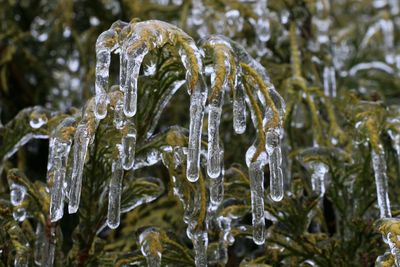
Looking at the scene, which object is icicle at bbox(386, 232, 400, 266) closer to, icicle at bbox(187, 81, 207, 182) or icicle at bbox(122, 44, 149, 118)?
icicle at bbox(187, 81, 207, 182)

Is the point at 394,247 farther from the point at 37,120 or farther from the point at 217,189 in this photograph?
the point at 37,120

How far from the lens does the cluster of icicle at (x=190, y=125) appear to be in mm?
990

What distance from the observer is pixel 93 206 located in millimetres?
1188

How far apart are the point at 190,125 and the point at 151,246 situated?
0.24 metres

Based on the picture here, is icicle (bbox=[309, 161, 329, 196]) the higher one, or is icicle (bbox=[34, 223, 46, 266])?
icicle (bbox=[309, 161, 329, 196])

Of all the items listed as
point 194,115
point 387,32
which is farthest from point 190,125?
point 387,32

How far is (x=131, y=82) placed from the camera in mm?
976

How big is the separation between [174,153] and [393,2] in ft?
5.85

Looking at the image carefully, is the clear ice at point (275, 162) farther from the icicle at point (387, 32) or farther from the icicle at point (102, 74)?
the icicle at point (387, 32)

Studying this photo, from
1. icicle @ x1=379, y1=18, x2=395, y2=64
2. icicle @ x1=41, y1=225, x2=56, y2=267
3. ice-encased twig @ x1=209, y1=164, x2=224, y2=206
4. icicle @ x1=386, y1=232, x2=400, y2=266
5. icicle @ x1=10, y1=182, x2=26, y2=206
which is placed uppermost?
icicle @ x1=379, y1=18, x2=395, y2=64

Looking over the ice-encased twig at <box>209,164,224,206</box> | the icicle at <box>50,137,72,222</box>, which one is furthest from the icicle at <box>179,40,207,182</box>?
the icicle at <box>50,137,72,222</box>

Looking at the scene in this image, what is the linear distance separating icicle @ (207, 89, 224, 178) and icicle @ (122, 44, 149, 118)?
0.39ft

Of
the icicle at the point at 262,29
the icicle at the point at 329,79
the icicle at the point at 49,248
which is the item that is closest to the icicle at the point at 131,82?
the icicle at the point at 49,248

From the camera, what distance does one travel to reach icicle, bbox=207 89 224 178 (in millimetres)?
992
